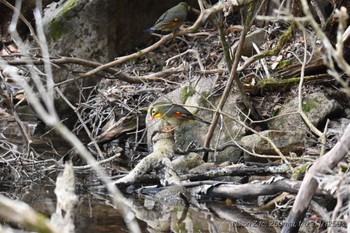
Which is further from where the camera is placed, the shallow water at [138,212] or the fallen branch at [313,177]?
the shallow water at [138,212]

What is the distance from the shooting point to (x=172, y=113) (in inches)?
296

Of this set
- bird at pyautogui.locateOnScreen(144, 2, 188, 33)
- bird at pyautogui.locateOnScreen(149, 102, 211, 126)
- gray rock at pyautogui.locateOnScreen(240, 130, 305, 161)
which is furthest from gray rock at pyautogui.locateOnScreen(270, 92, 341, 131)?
bird at pyautogui.locateOnScreen(144, 2, 188, 33)

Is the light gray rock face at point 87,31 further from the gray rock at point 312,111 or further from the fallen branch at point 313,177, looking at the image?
the fallen branch at point 313,177

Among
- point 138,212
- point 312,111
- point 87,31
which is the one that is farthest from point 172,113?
point 87,31

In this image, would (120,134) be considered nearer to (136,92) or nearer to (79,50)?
(136,92)

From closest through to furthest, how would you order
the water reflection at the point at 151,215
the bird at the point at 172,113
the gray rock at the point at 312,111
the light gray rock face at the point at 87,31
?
1. the water reflection at the point at 151,215
2. the bird at the point at 172,113
3. the gray rock at the point at 312,111
4. the light gray rock face at the point at 87,31

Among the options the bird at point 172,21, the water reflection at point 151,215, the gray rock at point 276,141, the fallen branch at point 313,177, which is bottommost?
the gray rock at point 276,141

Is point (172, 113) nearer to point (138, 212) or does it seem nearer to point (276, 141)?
point (276, 141)

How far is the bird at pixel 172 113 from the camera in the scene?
24.6 ft

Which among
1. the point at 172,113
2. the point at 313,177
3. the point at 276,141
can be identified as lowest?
the point at 276,141

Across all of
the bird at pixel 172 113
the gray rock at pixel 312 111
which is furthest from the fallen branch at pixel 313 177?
the gray rock at pixel 312 111

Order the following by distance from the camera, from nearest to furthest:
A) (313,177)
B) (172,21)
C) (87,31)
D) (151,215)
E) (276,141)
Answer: (313,177)
(151,215)
(276,141)
(172,21)
(87,31)

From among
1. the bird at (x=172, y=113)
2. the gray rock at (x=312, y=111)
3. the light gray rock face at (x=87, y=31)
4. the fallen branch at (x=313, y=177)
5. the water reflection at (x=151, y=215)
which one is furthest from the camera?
the light gray rock face at (x=87, y=31)

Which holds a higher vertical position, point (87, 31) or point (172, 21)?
point (172, 21)
